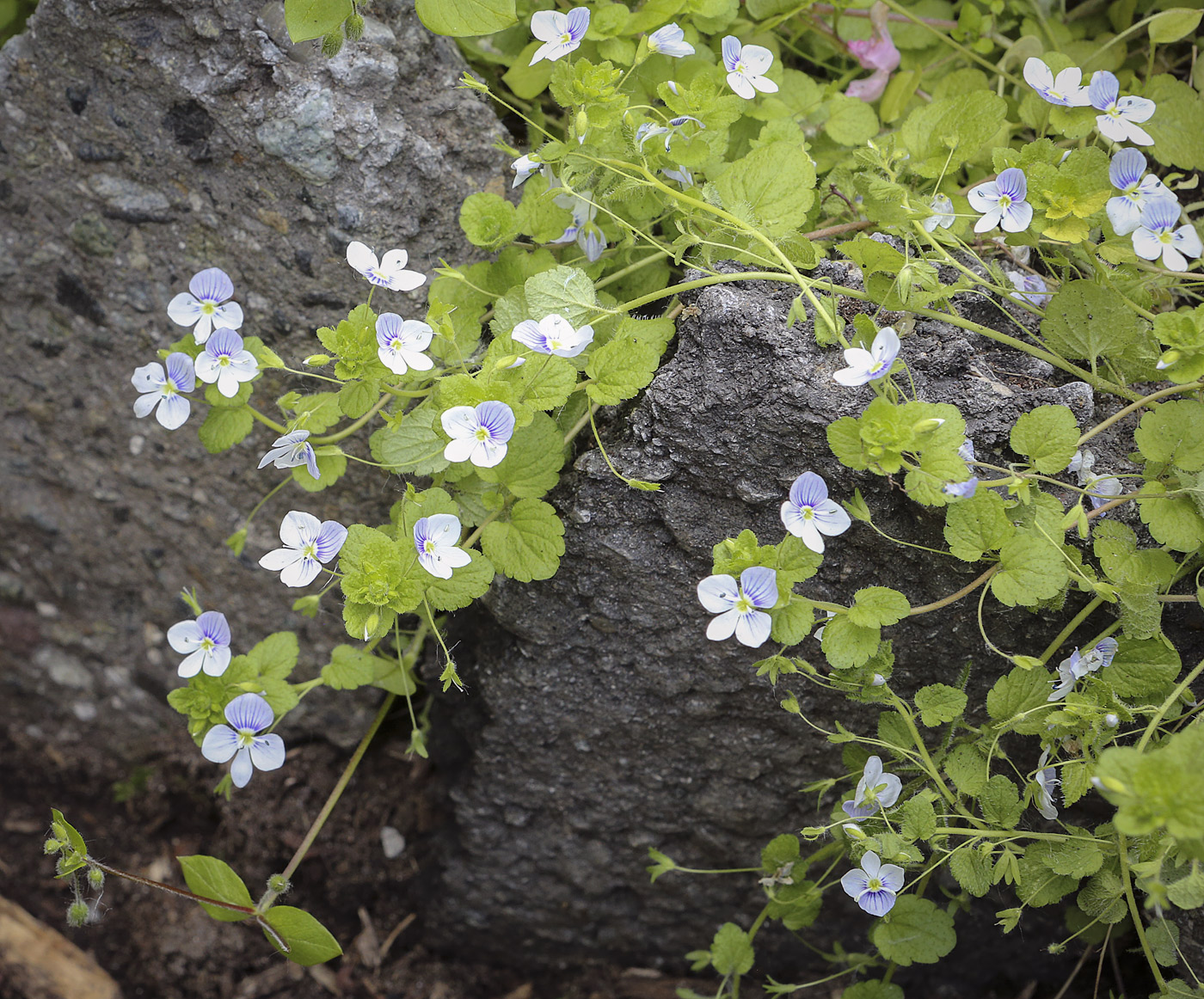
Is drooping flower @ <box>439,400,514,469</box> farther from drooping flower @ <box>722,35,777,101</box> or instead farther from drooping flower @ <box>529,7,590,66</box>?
drooping flower @ <box>722,35,777,101</box>

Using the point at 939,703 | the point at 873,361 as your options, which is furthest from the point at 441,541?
the point at 939,703

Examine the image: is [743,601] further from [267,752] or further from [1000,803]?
[267,752]

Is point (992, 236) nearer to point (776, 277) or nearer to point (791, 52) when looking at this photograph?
point (776, 277)

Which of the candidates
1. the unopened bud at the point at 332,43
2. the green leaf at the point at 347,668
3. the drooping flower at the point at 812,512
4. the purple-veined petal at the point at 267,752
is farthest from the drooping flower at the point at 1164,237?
the purple-veined petal at the point at 267,752

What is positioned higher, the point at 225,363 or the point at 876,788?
the point at 225,363

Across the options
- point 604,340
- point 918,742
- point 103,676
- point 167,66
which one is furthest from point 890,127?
point 103,676
